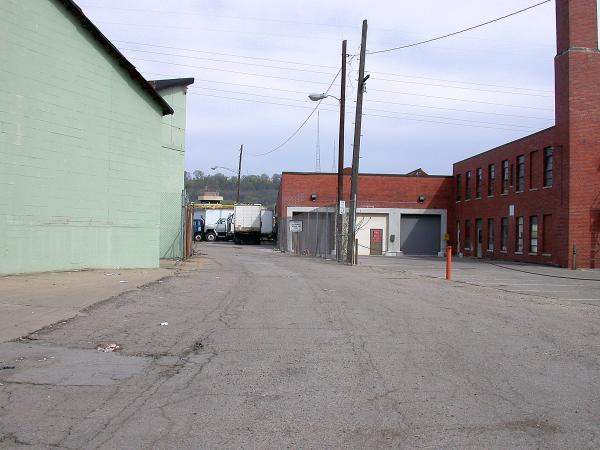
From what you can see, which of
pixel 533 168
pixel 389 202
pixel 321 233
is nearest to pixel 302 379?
pixel 321 233

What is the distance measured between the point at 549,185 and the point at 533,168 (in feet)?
8.12

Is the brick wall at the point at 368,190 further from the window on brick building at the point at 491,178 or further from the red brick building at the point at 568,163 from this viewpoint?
the red brick building at the point at 568,163

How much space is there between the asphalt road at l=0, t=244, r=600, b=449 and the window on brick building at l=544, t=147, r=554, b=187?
71.7 feet

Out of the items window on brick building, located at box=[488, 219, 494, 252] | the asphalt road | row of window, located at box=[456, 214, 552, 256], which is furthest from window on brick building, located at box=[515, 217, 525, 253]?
the asphalt road

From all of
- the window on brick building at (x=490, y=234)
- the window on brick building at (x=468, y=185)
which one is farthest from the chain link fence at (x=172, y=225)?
the window on brick building at (x=468, y=185)

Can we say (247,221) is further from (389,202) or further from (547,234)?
(547,234)

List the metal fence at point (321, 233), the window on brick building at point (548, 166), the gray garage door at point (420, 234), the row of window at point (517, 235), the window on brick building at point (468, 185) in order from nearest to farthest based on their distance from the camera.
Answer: the metal fence at point (321, 233)
the window on brick building at point (548, 166)
the row of window at point (517, 235)
the window on brick building at point (468, 185)
the gray garage door at point (420, 234)

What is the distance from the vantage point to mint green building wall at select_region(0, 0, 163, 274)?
571 inches

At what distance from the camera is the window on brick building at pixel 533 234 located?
3281cm

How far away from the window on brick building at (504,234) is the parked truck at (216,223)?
3379 cm

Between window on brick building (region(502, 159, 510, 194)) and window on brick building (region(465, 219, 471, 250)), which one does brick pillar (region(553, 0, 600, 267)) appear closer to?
window on brick building (region(502, 159, 510, 194))

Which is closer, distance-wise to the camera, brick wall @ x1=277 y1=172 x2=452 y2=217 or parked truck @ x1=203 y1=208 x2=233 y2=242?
brick wall @ x1=277 y1=172 x2=452 y2=217

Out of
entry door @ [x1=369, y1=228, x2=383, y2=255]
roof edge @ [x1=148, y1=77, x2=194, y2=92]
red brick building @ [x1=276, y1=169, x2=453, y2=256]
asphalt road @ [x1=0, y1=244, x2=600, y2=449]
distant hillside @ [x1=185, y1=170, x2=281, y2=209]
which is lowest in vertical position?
asphalt road @ [x1=0, y1=244, x2=600, y2=449]

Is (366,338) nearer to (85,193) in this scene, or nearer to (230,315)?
(230,315)
